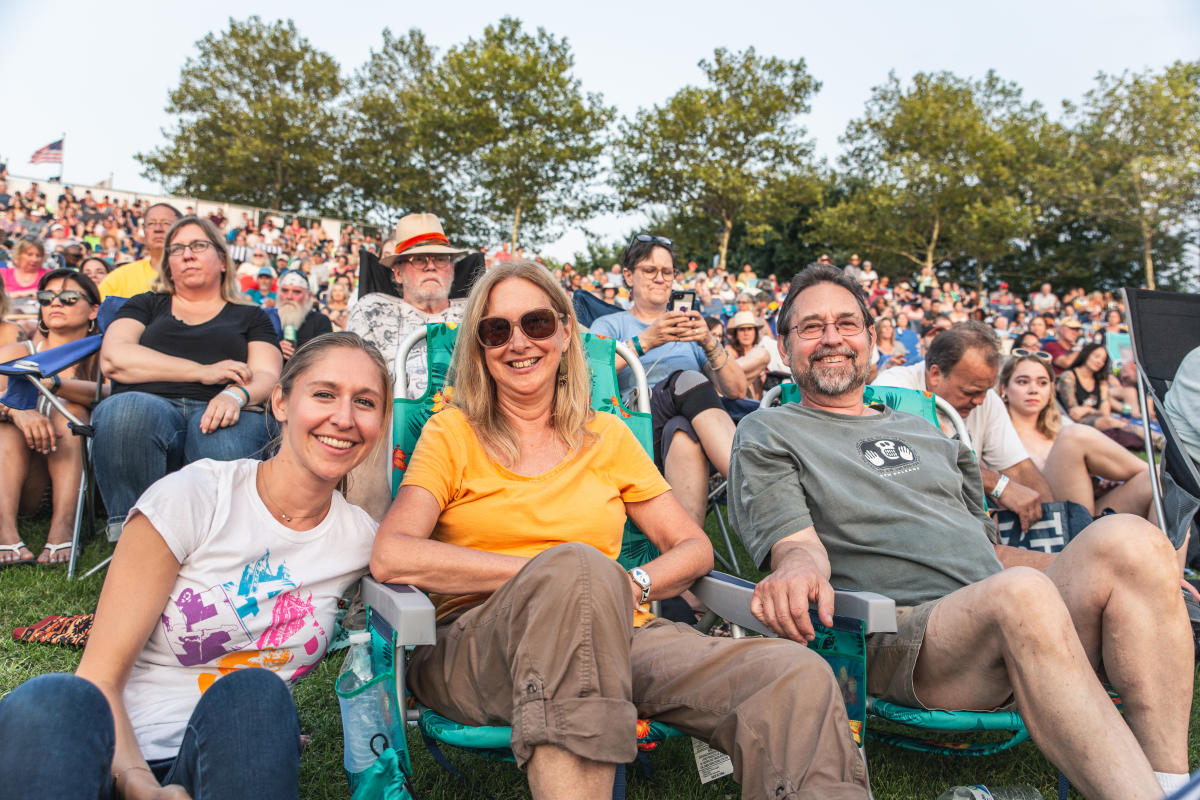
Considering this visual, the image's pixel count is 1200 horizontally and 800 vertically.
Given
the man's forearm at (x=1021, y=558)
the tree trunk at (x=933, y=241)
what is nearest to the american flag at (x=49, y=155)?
the man's forearm at (x=1021, y=558)

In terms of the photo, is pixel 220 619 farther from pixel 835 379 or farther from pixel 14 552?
pixel 14 552

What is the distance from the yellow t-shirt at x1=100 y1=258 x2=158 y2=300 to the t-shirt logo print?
4.34 m

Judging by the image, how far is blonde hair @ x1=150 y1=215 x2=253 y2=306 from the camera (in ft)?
12.4

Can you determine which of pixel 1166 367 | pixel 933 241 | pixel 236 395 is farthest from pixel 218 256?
pixel 933 241

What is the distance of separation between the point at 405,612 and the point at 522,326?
0.97 metres

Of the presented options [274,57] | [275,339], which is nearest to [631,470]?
[275,339]

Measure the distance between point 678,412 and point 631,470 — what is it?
1340 millimetres

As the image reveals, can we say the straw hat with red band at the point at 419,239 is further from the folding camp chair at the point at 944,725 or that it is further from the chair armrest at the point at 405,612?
the folding camp chair at the point at 944,725

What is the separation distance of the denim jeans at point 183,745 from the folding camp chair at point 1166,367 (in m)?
3.47

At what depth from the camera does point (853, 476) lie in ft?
8.08

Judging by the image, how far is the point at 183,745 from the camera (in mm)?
1512

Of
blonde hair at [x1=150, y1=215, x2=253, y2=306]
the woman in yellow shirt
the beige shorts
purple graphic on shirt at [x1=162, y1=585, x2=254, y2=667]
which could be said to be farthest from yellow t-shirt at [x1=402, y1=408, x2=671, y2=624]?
blonde hair at [x1=150, y1=215, x2=253, y2=306]

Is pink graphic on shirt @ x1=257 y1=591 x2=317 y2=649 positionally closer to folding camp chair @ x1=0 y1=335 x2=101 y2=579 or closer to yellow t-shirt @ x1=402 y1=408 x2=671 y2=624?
yellow t-shirt @ x1=402 y1=408 x2=671 y2=624

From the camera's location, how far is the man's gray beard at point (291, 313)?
5660mm
